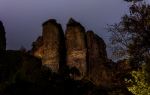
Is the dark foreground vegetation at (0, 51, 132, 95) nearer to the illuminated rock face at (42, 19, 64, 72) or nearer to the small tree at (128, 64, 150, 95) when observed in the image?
the small tree at (128, 64, 150, 95)

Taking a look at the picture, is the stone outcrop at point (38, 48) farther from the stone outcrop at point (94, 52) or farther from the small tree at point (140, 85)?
the small tree at point (140, 85)

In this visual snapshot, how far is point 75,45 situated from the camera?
154 m

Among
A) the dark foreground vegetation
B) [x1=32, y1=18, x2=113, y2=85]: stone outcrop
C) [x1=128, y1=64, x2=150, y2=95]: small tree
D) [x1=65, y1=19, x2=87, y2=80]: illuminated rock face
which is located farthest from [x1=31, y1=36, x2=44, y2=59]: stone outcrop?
[x1=128, y1=64, x2=150, y2=95]: small tree

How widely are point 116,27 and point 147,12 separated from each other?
287cm

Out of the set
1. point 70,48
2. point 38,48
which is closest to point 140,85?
point 70,48

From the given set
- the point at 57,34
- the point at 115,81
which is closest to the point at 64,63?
the point at 57,34

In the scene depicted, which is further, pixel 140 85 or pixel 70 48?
pixel 70 48

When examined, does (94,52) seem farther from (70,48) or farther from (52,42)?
(52,42)

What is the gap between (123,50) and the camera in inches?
1549

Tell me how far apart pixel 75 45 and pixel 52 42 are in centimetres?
732

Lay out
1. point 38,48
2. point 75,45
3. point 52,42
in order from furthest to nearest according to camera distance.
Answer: point 38,48 → point 75,45 → point 52,42

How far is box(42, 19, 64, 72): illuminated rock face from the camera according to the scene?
147750 millimetres

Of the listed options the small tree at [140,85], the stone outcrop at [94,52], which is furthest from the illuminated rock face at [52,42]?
the small tree at [140,85]

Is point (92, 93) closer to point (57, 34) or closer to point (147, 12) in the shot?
point (147, 12)
